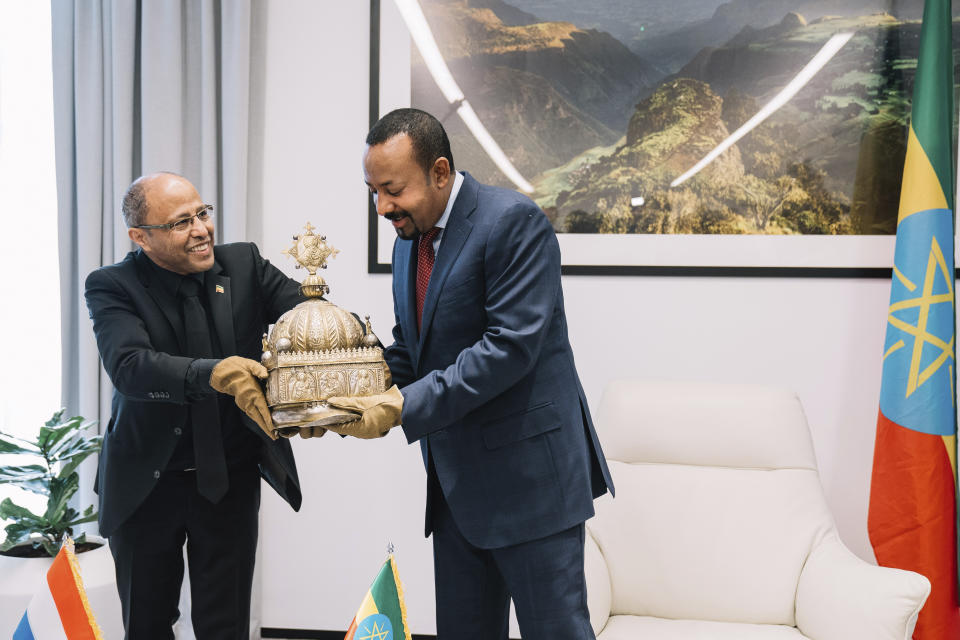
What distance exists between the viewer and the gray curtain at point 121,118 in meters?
2.55

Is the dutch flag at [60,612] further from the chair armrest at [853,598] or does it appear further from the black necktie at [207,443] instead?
the chair armrest at [853,598]

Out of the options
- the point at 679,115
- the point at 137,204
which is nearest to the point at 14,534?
the point at 137,204

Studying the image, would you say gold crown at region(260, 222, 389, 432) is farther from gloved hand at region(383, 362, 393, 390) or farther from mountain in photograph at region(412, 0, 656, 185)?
mountain in photograph at region(412, 0, 656, 185)

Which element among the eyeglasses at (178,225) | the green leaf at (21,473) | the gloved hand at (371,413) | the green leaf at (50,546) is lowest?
the green leaf at (50,546)

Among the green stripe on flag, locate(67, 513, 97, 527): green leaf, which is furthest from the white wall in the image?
locate(67, 513, 97, 527): green leaf

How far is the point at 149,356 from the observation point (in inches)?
62.7

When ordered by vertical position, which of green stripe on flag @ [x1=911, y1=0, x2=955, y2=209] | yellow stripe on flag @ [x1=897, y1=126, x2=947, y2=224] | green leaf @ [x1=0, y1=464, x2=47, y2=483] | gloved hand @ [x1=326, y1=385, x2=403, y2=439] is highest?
green stripe on flag @ [x1=911, y1=0, x2=955, y2=209]

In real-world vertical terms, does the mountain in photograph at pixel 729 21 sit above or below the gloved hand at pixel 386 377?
above

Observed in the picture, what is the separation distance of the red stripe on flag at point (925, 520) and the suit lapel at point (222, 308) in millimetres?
1917

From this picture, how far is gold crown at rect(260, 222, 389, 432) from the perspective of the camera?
140 centimetres

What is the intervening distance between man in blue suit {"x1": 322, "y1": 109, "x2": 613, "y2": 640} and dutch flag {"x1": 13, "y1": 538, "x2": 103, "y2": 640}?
25.4 inches

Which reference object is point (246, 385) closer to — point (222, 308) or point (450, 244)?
point (222, 308)

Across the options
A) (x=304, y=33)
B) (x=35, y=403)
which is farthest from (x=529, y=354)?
(x=35, y=403)

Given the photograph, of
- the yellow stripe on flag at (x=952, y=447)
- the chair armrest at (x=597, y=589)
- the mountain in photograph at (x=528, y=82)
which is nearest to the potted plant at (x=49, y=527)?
the chair armrest at (x=597, y=589)
